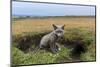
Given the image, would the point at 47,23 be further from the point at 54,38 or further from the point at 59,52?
the point at 59,52

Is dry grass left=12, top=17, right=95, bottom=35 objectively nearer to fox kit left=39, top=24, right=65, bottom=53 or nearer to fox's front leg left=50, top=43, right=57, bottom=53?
fox kit left=39, top=24, right=65, bottom=53

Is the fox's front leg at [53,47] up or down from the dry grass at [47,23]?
down

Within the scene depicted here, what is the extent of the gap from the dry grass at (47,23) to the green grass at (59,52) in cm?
6

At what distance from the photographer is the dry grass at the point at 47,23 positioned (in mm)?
2605

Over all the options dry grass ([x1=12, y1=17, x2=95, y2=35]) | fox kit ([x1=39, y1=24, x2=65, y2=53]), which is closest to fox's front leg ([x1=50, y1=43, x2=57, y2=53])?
fox kit ([x1=39, y1=24, x2=65, y2=53])

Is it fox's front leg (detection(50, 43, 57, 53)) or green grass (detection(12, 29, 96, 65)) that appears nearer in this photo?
green grass (detection(12, 29, 96, 65))

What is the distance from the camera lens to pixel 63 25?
2809 millimetres

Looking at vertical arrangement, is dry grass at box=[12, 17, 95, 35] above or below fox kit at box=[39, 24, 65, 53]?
above

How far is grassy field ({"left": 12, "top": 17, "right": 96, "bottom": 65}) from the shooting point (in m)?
2.60

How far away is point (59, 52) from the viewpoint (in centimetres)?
278

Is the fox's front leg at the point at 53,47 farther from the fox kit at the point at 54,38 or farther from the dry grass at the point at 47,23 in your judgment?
the dry grass at the point at 47,23

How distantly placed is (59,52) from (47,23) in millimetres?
409

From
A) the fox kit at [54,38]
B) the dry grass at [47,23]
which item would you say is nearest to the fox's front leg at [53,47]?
the fox kit at [54,38]

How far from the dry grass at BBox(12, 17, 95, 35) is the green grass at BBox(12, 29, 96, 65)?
0.06 metres
